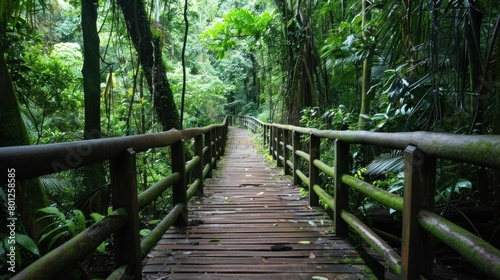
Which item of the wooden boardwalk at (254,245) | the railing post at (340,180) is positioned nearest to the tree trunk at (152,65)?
the wooden boardwalk at (254,245)

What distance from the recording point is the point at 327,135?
3031 millimetres

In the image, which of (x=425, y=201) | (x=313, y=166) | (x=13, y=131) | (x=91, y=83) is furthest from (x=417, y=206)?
(x=91, y=83)

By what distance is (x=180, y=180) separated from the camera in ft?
10.0

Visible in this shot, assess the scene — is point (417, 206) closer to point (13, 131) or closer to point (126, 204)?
point (126, 204)

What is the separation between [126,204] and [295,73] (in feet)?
17.3

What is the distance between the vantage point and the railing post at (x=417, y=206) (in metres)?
1.47

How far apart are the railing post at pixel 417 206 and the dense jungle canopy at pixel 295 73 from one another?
0.35m

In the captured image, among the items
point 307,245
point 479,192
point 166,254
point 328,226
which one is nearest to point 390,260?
point 307,245

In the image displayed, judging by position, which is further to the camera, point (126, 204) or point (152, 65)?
point (152, 65)

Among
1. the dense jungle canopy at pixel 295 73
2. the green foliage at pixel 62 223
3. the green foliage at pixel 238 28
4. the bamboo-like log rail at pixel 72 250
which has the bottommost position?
the green foliage at pixel 62 223

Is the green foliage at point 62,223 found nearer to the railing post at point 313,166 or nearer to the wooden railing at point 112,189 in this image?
the wooden railing at point 112,189

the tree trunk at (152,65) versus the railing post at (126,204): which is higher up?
the tree trunk at (152,65)

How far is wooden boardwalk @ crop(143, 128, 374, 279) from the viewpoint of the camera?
2178mm

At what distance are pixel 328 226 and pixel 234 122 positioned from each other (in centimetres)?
2903
